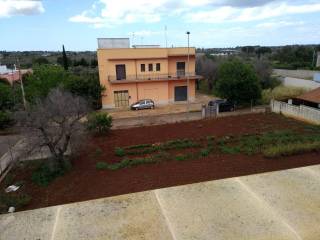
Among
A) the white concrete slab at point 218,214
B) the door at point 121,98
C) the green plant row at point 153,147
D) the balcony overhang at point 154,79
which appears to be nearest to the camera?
the white concrete slab at point 218,214

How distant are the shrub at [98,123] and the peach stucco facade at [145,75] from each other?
9804 mm

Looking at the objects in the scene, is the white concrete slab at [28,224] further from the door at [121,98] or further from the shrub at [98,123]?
the door at [121,98]

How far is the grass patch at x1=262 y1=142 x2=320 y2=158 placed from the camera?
48.0ft

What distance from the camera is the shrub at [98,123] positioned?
1967 cm

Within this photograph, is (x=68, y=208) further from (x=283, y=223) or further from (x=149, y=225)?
(x=283, y=223)

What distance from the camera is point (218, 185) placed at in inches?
474

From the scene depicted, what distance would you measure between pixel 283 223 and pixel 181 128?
1184cm

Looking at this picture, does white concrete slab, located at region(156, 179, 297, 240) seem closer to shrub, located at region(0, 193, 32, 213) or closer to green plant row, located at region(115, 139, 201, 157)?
green plant row, located at region(115, 139, 201, 157)

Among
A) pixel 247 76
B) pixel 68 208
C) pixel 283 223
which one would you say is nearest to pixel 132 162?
pixel 68 208

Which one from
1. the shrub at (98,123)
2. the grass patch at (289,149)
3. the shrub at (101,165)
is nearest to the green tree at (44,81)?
the shrub at (98,123)

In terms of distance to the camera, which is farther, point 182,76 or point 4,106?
point 182,76

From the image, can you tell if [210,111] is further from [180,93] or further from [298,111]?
[180,93]

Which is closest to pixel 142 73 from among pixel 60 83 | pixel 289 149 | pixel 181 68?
pixel 181 68

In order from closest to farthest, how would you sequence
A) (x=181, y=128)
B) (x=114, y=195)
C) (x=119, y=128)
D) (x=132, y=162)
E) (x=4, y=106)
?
(x=114, y=195)
(x=132, y=162)
(x=181, y=128)
(x=119, y=128)
(x=4, y=106)
